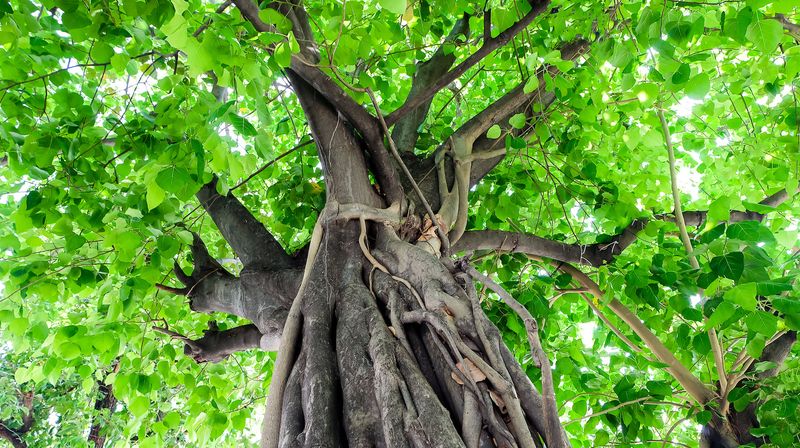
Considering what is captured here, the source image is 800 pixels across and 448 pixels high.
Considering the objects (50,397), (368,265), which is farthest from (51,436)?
(368,265)

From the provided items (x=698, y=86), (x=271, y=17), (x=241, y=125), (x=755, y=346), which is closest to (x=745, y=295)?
(x=755, y=346)

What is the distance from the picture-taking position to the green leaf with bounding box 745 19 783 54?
1567 millimetres

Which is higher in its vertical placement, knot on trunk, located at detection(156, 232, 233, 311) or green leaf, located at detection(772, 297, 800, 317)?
knot on trunk, located at detection(156, 232, 233, 311)

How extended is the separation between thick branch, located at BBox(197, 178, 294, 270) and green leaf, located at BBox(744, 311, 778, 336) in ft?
6.71

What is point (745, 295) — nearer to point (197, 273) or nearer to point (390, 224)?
point (390, 224)

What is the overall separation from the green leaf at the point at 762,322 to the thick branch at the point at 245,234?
204 centimetres

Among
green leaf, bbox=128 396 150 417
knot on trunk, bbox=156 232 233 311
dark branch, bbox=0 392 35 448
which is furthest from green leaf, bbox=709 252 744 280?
dark branch, bbox=0 392 35 448

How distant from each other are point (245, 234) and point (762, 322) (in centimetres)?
242

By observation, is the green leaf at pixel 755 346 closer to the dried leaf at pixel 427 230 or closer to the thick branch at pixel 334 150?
the dried leaf at pixel 427 230

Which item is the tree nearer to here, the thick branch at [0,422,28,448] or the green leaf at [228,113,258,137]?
the green leaf at [228,113,258,137]

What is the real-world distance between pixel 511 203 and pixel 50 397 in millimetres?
7819

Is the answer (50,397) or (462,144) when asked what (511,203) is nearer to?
(462,144)

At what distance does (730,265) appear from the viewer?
172 centimetres

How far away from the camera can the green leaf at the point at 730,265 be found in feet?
5.59
